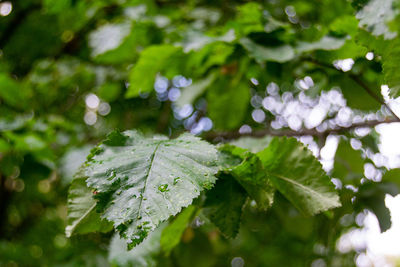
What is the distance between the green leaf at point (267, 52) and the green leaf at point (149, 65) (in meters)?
0.21

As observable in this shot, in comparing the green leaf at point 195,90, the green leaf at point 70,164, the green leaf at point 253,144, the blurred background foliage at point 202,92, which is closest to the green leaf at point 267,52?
the blurred background foliage at point 202,92

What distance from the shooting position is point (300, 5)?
1772 mm

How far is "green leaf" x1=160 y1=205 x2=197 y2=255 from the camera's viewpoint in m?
0.62

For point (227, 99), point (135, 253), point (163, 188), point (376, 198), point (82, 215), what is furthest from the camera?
point (227, 99)

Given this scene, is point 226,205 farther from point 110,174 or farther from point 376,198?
point 376,198

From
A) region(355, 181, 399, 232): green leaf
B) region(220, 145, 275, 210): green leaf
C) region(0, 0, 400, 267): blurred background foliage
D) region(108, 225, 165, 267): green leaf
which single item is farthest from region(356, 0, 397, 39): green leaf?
region(108, 225, 165, 267): green leaf

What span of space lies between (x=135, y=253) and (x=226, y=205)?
1.51 feet

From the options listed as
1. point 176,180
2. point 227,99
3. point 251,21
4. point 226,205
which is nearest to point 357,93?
point 251,21

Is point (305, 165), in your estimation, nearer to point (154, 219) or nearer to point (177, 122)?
point (154, 219)

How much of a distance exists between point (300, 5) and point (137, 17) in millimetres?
935

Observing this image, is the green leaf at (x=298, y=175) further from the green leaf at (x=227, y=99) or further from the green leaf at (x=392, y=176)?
the green leaf at (x=227, y=99)

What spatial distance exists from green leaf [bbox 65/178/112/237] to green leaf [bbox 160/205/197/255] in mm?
136

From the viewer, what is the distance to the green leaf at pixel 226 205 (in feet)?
1.82

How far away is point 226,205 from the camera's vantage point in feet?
1.84
